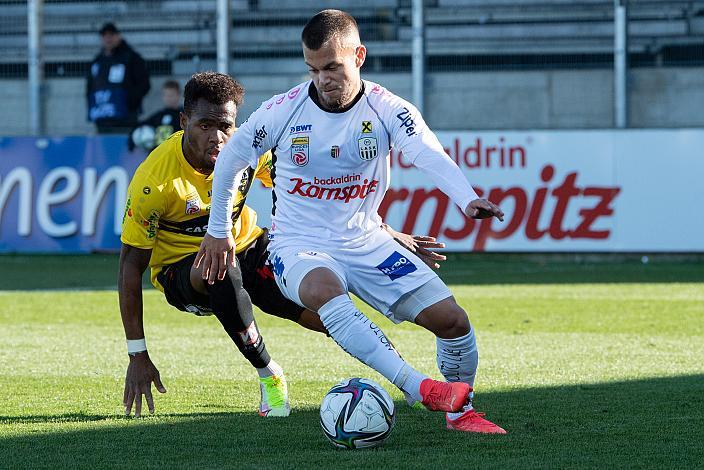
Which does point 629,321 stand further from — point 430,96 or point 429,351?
point 430,96

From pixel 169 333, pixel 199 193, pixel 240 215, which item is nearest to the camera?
pixel 199 193

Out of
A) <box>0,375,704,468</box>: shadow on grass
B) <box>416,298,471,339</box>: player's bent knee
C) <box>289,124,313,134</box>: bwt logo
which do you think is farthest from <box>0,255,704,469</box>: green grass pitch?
<box>289,124,313,134</box>: bwt logo

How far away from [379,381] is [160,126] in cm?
911

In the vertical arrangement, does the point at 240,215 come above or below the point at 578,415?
above

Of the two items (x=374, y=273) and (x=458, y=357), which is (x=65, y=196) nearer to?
(x=374, y=273)

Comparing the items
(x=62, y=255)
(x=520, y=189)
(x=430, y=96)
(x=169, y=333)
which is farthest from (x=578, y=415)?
(x=62, y=255)

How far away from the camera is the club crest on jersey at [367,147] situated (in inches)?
208

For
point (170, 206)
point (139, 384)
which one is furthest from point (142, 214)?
point (139, 384)

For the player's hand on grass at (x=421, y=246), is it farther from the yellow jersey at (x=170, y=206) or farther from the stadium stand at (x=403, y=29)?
the stadium stand at (x=403, y=29)

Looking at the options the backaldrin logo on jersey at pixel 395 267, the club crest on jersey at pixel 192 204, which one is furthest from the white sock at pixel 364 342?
the club crest on jersey at pixel 192 204

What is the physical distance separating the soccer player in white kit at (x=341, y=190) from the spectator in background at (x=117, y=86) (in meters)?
10.9

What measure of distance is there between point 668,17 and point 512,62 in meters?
2.09

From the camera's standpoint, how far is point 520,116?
17.0m

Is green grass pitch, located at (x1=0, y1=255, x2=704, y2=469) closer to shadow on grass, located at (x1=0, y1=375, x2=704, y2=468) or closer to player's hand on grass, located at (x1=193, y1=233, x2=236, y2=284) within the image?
shadow on grass, located at (x1=0, y1=375, x2=704, y2=468)
